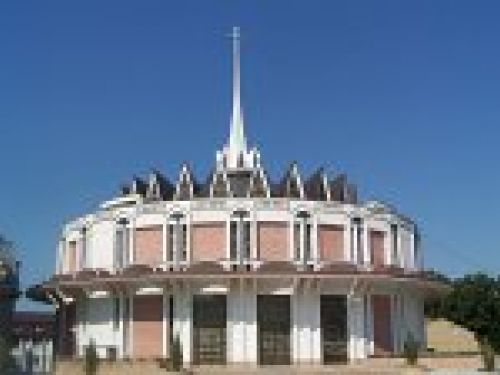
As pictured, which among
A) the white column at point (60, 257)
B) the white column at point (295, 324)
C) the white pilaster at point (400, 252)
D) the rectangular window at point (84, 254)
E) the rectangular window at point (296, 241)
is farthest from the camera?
the white column at point (60, 257)

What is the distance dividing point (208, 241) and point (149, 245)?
13.3 feet

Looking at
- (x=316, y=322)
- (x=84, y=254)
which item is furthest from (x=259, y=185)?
(x=84, y=254)

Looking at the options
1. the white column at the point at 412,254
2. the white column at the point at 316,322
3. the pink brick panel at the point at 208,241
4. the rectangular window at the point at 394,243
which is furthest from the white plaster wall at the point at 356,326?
the pink brick panel at the point at 208,241

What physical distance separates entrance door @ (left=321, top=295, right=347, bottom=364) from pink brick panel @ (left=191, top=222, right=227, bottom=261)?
23.1 feet

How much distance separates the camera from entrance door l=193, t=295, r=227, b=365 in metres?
60.3

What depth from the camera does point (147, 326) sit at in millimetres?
62312

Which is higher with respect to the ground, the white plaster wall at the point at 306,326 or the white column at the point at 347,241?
the white column at the point at 347,241

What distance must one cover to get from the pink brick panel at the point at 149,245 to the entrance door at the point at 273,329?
274 inches

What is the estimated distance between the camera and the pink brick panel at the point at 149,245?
2457 inches

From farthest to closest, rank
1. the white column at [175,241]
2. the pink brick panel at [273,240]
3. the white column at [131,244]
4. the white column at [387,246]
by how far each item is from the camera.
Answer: the white column at [387,246], the white column at [131,244], the white column at [175,241], the pink brick panel at [273,240]

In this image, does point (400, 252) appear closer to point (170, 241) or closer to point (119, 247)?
point (170, 241)

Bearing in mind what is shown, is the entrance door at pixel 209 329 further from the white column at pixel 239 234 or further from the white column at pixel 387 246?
the white column at pixel 387 246

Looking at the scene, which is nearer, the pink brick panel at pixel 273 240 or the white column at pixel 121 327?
the pink brick panel at pixel 273 240

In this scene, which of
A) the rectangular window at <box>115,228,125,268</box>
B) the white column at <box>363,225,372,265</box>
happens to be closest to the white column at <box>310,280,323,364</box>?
the white column at <box>363,225,372,265</box>
